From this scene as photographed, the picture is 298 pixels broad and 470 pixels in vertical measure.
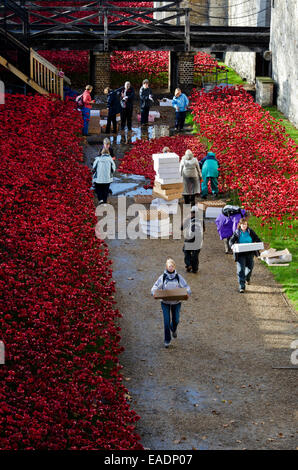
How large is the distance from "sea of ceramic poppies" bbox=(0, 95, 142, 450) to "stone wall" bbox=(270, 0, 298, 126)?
1107 centimetres

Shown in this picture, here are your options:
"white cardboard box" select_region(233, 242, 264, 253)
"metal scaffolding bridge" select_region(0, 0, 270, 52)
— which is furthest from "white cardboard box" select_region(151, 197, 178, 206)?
"metal scaffolding bridge" select_region(0, 0, 270, 52)

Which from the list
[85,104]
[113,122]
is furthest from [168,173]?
[113,122]

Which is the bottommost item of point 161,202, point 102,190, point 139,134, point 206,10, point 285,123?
point 161,202

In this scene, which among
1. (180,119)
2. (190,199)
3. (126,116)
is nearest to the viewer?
(190,199)

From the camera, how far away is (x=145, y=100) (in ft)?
94.5

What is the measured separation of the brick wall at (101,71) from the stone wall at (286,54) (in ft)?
19.4

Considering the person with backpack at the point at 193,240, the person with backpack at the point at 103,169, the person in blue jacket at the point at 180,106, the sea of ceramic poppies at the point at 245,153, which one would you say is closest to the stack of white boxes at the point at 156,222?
the person with backpack at the point at 103,169

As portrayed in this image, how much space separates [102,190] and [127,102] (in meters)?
7.06

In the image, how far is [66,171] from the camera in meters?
20.4

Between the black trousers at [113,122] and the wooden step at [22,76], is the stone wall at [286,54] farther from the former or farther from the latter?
the wooden step at [22,76]

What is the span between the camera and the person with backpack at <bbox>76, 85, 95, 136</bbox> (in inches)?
1061

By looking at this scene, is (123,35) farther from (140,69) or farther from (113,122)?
(113,122)
